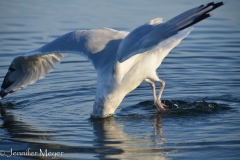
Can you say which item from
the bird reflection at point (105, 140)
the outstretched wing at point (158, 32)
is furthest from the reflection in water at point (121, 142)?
the outstretched wing at point (158, 32)

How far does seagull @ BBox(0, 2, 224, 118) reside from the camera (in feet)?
24.3

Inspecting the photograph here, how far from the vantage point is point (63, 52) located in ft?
29.4

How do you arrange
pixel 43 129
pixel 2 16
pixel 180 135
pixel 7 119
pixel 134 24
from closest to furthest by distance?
pixel 180 135, pixel 43 129, pixel 7 119, pixel 134 24, pixel 2 16

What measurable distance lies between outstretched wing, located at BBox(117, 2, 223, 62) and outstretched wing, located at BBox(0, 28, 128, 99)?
0.83m

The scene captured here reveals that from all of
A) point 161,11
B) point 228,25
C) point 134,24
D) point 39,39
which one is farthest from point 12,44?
point 228,25

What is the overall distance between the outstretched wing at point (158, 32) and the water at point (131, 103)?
43.3 inches

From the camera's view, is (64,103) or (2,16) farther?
(2,16)

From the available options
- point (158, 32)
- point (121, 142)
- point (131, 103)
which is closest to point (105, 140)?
point (121, 142)

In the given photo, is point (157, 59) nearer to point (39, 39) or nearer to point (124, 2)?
point (39, 39)

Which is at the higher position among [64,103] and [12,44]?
[12,44]

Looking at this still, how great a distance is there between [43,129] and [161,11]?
727 centimetres

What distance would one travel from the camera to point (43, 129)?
27.0 feet

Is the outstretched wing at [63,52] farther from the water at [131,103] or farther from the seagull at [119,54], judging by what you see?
the water at [131,103]

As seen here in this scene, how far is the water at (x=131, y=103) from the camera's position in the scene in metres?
7.36
